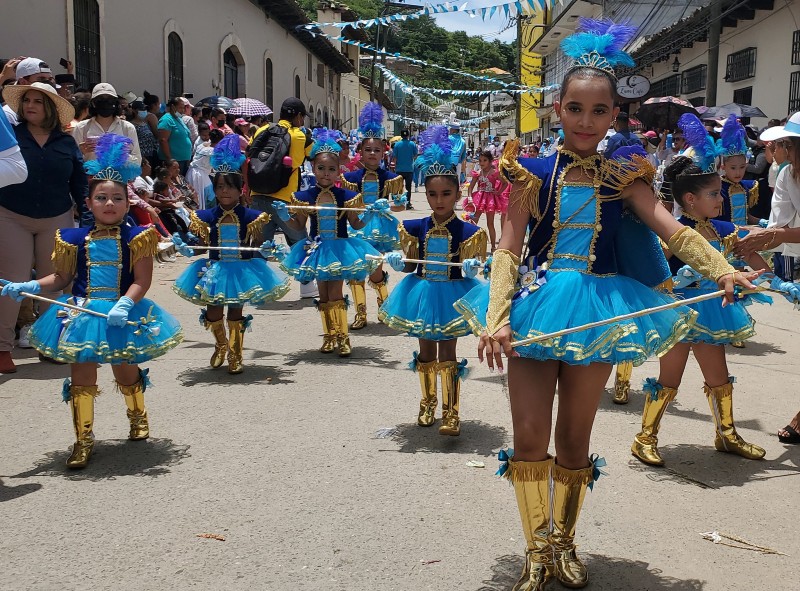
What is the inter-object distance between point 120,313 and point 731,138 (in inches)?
193

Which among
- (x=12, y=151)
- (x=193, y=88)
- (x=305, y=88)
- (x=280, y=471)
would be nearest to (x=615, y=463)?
(x=280, y=471)

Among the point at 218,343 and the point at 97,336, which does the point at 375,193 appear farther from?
the point at 97,336

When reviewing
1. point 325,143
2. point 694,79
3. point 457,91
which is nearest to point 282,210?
point 325,143

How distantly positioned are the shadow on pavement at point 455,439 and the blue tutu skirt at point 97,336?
1666mm

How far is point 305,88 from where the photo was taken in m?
36.6

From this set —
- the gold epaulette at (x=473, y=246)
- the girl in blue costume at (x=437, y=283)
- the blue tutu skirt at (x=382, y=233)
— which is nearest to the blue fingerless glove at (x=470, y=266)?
the girl in blue costume at (x=437, y=283)

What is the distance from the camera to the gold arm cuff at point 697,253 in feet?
11.3

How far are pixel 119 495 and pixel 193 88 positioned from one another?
60.1 feet

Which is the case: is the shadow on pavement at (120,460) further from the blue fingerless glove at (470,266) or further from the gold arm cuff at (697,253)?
the gold arm cuff at (697,253)

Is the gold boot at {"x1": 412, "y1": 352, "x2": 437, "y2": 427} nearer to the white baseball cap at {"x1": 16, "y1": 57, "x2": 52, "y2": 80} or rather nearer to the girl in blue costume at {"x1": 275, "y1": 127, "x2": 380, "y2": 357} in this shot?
the girl in blue costume at {"x1": 275, "y1": 127, "x2": 380, "y2": 357}

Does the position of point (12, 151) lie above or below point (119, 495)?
above

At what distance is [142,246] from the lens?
212 inches

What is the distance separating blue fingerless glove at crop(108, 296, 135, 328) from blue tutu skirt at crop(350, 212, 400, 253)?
15.3ft

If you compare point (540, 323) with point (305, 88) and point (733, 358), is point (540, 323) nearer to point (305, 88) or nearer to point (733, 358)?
point (733, 358)
